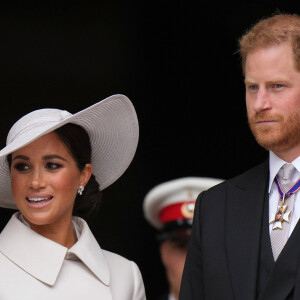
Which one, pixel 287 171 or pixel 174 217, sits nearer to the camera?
pixel 287 171

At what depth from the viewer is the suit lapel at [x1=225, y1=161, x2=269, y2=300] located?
395 cm

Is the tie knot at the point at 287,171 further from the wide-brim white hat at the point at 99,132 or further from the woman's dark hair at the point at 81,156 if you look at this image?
the woman's dark hair at the point at 81,156

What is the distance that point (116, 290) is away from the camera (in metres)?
4.38

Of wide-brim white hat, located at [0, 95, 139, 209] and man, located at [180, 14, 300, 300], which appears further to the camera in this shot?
wide-brim white hat, located at [0, 95, 139, 209]

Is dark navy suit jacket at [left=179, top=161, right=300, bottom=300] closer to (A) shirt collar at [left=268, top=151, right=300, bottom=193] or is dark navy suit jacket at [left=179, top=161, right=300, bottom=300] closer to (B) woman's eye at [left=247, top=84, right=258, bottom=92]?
(A) shirt collar at [left=268, top=151, right=300, bottom=193]

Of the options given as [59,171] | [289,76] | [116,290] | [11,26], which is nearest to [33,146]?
[59,171]

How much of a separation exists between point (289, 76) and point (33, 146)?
97 cm

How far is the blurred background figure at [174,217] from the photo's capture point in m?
5.34

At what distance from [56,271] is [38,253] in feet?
0.32

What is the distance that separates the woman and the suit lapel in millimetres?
535

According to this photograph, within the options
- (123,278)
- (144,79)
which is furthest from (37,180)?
(144,79)

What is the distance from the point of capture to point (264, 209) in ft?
13.3

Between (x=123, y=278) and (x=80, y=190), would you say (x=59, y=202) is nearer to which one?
(x=80, y=190)

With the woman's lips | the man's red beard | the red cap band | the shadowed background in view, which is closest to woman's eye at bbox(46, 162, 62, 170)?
the woman's lips
